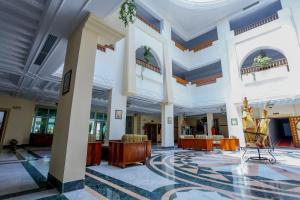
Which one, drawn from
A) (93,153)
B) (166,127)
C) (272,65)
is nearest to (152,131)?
(166,127)

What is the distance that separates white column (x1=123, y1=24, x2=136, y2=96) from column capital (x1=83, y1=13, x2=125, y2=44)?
3.53 m

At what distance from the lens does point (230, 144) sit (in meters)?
8.30

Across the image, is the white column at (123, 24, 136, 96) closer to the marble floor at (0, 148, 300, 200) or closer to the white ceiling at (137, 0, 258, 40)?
the white ceiling at (137, 0, 258, 40)

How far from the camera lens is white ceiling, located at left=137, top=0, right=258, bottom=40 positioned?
32.8 ft

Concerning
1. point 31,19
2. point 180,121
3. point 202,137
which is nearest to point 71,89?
point 31,19

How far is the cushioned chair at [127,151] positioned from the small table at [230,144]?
5.62 m

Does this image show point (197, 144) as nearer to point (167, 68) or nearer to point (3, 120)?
point (167, 68)

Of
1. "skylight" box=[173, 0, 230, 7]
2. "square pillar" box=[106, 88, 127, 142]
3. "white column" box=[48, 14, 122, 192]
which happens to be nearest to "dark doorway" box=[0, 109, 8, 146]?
"square pillar" box=[106, 88, 127, 142]

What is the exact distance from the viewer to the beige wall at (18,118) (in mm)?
8586

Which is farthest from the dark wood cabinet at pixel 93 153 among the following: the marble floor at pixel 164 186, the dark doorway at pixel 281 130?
the dark doorway at pixel 281 130

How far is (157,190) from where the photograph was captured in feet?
7.94

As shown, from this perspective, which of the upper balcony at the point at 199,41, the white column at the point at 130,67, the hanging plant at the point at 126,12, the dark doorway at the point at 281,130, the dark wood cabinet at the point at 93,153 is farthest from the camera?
the dark doorway at the point at 281,130

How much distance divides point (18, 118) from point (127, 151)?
329 inches

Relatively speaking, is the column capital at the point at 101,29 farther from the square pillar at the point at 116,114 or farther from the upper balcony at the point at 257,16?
the upper balcony at the point at 257,16
